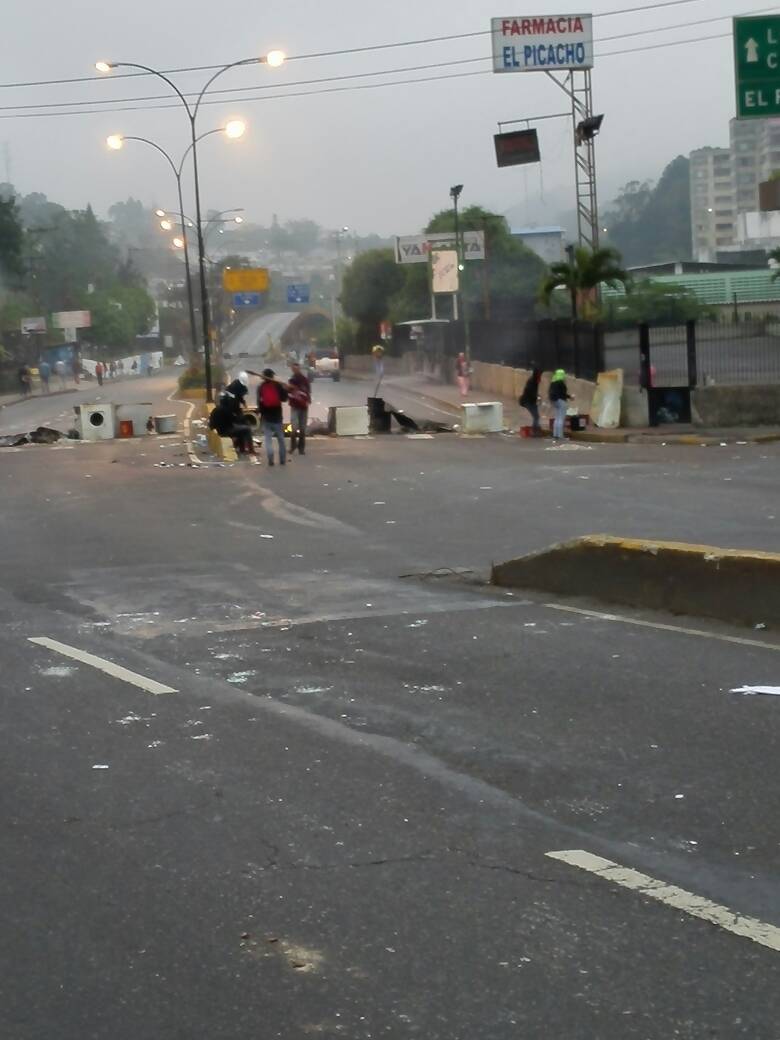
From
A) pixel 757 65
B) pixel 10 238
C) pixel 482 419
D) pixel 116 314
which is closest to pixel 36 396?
pixel 10 238

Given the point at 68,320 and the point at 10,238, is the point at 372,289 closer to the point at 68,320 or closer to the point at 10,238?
the point at 68,320

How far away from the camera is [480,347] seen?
62812mm

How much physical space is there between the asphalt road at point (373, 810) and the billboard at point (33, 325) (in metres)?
100

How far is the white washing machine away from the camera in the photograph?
40.7 metres

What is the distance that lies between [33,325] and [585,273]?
71.3 m

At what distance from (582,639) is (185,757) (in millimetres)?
3614

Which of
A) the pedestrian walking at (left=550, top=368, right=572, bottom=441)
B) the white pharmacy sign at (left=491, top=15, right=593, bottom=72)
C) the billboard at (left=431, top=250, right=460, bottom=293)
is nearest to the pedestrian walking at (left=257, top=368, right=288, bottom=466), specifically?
the pedestrian walking at (left=550, top=368, right=572, bottom=441)

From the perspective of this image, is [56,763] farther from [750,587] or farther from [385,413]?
[385,413]

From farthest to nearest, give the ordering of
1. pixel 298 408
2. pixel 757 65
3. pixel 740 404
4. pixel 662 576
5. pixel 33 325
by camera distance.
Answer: pixel 33 325 < pixel 740 404 < pixel 298 408 < pixel 757 65 < pixel 662 576

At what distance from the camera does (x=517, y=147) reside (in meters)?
50.5

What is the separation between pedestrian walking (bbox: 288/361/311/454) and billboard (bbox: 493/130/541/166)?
834 inches


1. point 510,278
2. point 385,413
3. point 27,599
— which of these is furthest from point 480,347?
point 27,599

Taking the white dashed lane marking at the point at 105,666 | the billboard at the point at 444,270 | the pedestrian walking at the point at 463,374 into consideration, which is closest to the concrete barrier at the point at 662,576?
the white dashed lane marking at the point at 105,666

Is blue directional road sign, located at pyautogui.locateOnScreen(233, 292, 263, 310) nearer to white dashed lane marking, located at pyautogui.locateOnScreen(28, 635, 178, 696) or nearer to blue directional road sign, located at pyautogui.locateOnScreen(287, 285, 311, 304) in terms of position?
blue directional road sign, located at pyautogui.locateOnScreen(287, 285, 311, 304)
